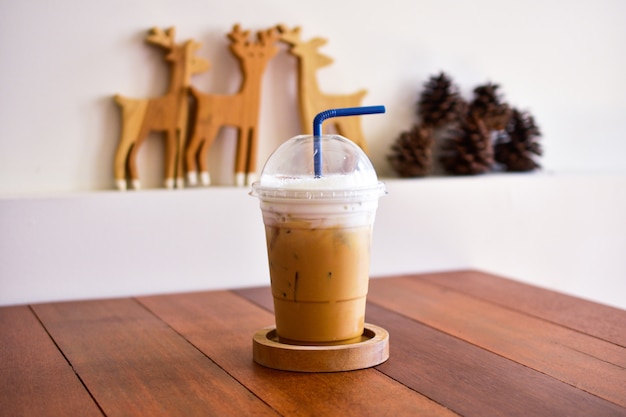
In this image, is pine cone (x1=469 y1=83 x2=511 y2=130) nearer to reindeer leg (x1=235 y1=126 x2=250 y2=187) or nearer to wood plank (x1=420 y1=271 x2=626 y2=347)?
wood plank (x1=420 y1=271 x2=626 y2=347)

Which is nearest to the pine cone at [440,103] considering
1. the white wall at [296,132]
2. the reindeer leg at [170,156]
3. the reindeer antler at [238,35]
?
the white wall at [296,132]

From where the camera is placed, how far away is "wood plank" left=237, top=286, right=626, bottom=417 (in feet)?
2.69

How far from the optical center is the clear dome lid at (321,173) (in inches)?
36.6

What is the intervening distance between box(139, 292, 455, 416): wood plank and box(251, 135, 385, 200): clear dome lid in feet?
0.70

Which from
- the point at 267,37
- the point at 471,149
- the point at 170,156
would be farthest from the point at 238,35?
the point at 471,149

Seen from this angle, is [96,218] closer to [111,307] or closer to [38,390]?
[111,307]

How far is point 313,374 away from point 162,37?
0.82 metres

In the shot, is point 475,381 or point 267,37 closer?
point 475,381

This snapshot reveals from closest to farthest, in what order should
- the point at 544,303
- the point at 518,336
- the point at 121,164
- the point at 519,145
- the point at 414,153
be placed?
the point at 518,336, the point at 544,303, the point at 121,164, the point at 414,153, the point at 519,145

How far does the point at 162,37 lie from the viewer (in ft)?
4.94

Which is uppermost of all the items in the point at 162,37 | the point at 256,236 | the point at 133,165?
the point at 162,37

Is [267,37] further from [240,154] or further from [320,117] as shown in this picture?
[320,117]

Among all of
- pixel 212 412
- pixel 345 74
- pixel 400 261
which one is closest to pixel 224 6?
pixel 345 74

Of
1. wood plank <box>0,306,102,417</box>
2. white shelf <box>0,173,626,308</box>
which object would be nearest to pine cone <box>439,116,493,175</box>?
white shelf <box>0,173,626,308</box>
